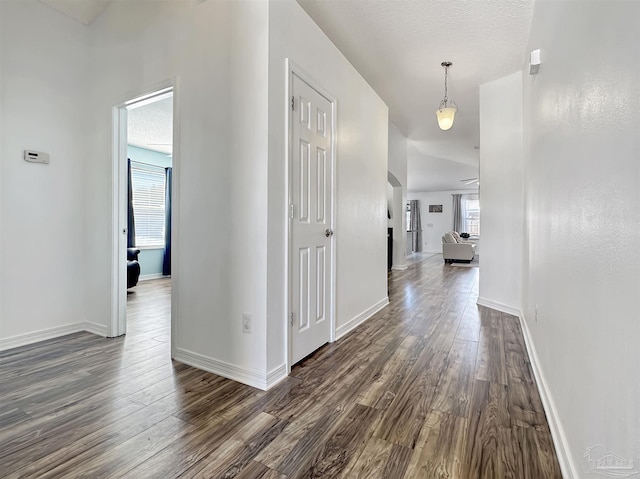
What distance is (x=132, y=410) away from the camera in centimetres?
170

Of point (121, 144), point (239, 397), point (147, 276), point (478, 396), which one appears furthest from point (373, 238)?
point (147, 276)

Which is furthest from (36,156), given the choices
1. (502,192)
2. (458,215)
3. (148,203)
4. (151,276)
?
(458,215)

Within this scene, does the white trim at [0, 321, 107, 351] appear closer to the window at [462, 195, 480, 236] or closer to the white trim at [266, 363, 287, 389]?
the white trim at [266, 363, 287, 389]

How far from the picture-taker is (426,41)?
3090 mm

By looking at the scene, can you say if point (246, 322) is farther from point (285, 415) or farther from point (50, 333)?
point (50, 333)

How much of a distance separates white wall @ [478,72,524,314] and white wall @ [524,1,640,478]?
1.94 metres

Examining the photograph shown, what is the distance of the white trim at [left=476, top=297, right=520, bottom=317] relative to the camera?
140 inches

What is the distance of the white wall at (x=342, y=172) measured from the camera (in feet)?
6.61

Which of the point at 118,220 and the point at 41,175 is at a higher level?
the point at 41,175

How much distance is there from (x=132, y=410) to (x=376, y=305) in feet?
8.79

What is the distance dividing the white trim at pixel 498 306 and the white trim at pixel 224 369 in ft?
9.72

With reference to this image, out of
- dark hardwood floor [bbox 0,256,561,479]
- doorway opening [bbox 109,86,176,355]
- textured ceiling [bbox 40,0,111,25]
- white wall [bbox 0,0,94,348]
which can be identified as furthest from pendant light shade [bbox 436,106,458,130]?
white wall [bbox 0,0,94,348]

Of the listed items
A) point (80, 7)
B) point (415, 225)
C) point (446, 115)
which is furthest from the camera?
point (415, 225)

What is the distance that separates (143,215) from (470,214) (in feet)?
38.2
